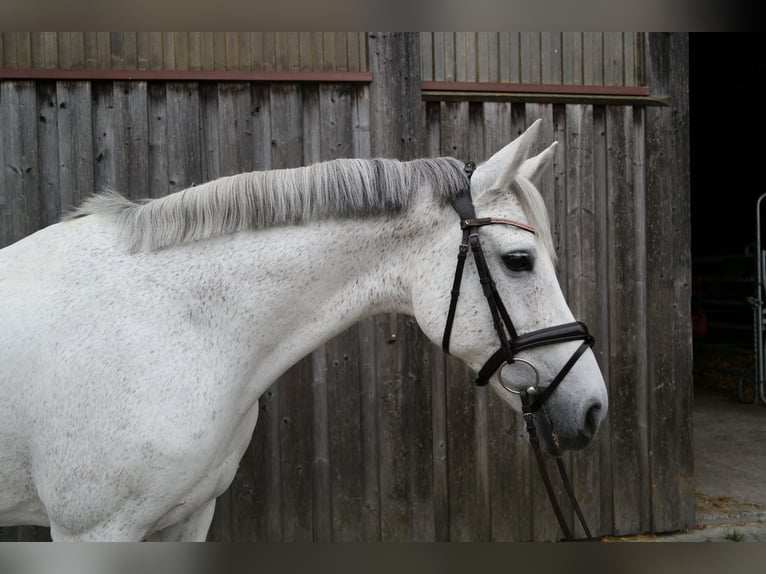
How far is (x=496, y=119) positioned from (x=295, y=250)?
2263 millimetres

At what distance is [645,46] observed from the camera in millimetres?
3721

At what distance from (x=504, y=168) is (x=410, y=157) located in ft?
5.85

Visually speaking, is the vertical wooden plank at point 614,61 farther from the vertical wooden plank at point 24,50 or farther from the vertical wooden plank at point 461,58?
the vertical wooden plank at point 24,50

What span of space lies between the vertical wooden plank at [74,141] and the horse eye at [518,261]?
104 inches

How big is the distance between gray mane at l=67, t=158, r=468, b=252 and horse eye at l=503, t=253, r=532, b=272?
285 mm

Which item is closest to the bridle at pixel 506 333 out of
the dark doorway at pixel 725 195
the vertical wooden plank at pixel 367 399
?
the vertical wooden plank at pixel 367 399

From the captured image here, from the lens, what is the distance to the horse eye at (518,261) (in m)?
1.71

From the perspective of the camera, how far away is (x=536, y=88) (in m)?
3.61

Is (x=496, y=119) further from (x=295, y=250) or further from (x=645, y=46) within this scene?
(x=295, y=250)

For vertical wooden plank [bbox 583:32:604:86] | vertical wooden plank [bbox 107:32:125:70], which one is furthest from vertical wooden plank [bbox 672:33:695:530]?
vertical wooden plank [bbox 107:32:125:70]

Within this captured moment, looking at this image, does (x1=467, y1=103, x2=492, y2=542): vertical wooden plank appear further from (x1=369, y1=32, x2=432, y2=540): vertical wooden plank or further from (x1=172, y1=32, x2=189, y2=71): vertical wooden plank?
(x1=172, y1=32, x2=189, y2=71): vertical wooden plank

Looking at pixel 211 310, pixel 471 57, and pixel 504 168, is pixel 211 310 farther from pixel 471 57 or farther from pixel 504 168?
pixel 471 57

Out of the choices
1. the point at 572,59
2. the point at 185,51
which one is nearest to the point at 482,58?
the point at 572,59

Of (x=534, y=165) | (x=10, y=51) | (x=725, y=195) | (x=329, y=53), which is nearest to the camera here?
(x=534, y=165)
